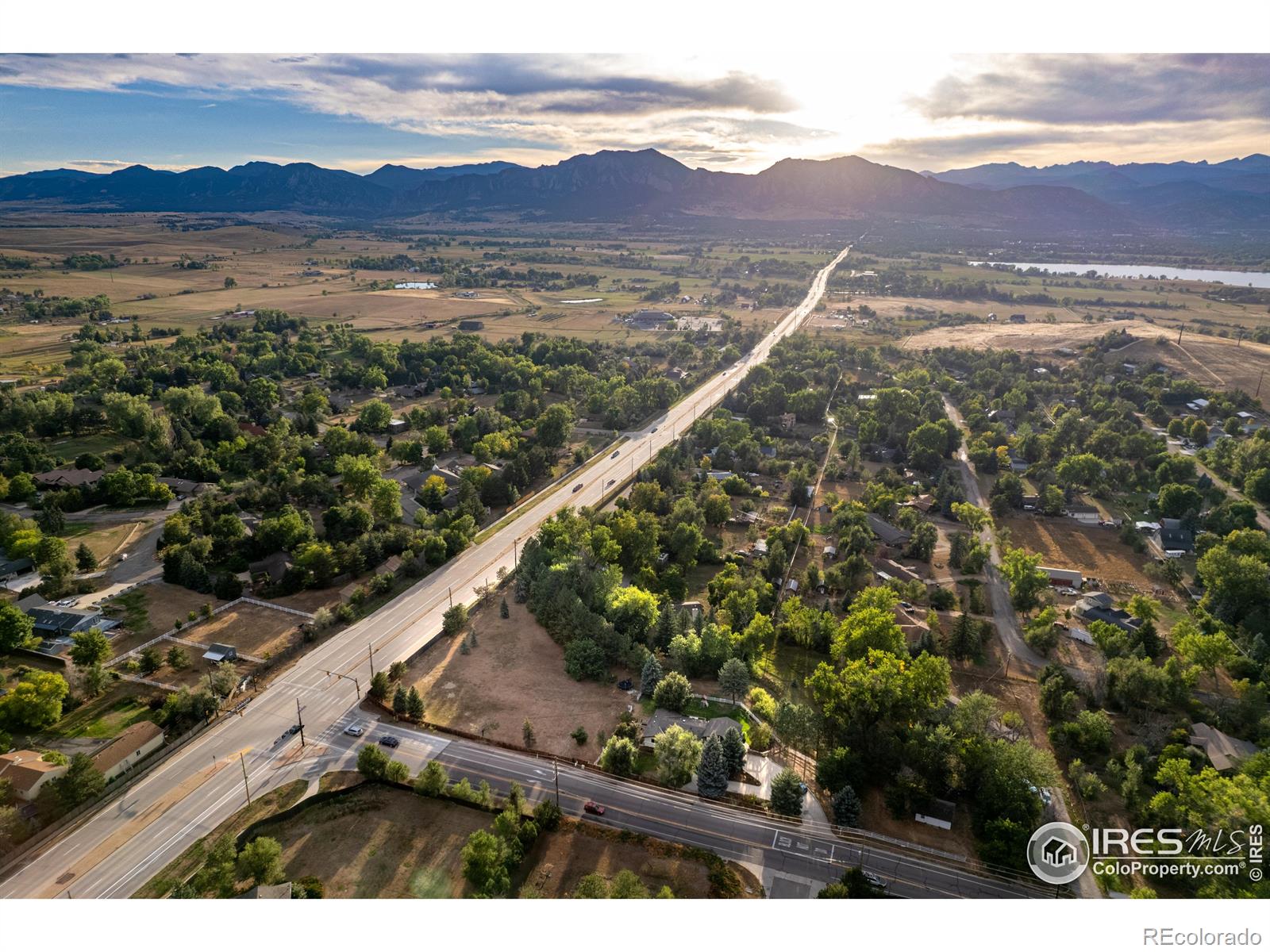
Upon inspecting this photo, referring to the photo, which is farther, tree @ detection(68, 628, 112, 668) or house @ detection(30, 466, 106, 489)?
house @ detection(30, 466, 106, 489)

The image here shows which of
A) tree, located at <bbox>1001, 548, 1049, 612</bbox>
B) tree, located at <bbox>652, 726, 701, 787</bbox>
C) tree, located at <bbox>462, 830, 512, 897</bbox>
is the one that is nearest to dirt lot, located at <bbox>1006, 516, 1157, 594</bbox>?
tree, located at <bbox>1001, 548, 1049, 612</bbox>

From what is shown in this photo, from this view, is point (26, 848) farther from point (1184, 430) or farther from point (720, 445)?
point (1184, 430)

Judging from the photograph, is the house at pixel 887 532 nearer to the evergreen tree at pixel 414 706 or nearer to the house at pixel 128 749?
the evergreen tree at pixel 414 706

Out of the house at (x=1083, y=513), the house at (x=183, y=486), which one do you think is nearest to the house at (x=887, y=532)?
the house at (x=1083, y=513)

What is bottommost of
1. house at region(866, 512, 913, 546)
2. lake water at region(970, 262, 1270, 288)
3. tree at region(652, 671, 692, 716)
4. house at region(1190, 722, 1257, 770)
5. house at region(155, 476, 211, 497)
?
house at region(1190, 722, 1257, 770)

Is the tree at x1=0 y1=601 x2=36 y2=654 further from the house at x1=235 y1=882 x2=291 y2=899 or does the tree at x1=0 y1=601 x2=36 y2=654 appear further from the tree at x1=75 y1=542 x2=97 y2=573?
the house at x1=235 y1=882 x2=291 y2=899

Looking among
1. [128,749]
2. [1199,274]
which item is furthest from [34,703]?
[1199,274]

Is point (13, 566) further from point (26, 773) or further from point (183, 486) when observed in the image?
point (26, 773)
